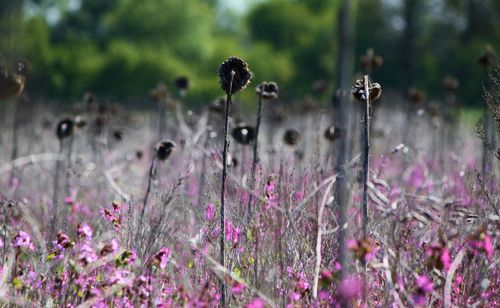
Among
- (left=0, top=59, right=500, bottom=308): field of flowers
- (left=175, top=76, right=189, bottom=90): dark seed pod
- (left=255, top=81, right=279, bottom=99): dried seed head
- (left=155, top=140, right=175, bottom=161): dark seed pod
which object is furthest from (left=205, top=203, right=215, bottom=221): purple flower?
(left=175, top=76, right=189, bottom=90): dark seed pod

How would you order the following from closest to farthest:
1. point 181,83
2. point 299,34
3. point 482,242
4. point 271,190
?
point 482,242 → point 271,190 → point 181,83 → point 299,34

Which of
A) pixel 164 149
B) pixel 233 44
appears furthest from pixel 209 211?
pixel 233 44

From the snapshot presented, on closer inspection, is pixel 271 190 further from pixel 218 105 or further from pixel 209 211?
pixel 218 105

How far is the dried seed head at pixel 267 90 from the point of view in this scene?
699cm

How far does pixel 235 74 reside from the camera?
5.56m

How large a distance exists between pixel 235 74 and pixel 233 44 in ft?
188

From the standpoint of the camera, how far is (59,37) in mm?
51156

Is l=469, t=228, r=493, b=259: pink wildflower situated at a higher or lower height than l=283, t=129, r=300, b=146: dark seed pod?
lower

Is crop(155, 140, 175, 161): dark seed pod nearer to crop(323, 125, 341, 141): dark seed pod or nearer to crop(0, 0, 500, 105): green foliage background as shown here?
crop(323, 125, 341, 141): dark seed pod

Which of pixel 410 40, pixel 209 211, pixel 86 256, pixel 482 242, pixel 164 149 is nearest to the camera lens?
pixel 482 242

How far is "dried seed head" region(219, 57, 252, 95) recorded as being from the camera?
217 inches

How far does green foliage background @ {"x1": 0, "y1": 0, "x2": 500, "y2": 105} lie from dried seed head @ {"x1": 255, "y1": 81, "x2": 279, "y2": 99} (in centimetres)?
2894

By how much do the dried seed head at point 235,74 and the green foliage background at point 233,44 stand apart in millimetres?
30513

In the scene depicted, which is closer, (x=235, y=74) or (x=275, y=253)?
(x=275, y=253)
